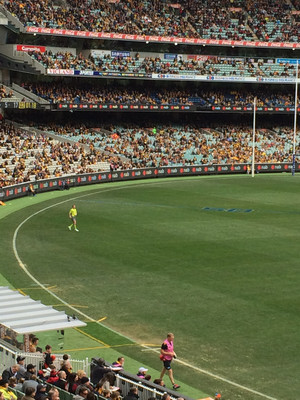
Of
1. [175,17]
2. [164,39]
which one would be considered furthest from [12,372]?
[175,17]

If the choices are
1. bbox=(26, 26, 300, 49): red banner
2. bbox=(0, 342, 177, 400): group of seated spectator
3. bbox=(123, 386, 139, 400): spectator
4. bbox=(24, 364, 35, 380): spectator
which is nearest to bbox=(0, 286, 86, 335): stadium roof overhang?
bbox=(0, 342, 177, 400): group of seated spectator

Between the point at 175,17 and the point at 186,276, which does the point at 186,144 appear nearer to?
the point at 175,17

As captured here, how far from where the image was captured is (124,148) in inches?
3314

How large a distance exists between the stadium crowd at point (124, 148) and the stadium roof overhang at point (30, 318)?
3945 centimetres

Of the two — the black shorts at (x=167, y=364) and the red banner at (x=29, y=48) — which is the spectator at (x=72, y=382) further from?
the red banner at (x=29, y=48)

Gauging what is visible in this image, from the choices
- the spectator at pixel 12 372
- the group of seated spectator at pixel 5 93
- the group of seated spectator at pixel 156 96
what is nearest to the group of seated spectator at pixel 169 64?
the group of seated spectator at pixel 156 96

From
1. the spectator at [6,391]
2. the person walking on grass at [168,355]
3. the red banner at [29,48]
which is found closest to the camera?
the spectator at [6,391]

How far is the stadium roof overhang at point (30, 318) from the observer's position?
1983cm

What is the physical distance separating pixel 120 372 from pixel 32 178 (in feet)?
168

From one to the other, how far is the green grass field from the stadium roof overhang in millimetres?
3304

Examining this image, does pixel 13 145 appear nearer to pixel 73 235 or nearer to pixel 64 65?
pixel 64 65

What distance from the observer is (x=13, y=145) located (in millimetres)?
73250

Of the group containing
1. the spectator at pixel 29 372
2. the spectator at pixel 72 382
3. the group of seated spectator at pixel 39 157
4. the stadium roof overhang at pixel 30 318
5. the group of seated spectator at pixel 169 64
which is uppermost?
the group of seated spectator at pixel 169 64

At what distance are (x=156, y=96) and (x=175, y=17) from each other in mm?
12356
